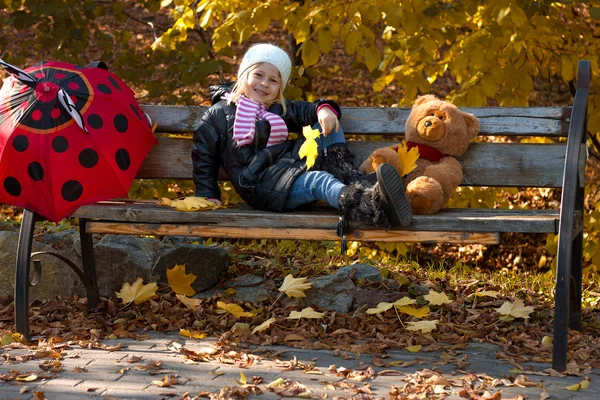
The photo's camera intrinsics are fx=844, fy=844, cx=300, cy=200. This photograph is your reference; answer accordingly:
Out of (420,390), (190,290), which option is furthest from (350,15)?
(420,390)

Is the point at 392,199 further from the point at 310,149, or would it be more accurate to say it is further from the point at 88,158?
the point at 88,158

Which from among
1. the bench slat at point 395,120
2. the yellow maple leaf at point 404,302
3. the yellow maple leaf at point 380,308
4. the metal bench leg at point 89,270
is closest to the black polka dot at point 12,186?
the metal bench leg at point 89,270

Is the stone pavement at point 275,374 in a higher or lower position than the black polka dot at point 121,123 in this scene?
lower

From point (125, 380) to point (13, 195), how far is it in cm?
110

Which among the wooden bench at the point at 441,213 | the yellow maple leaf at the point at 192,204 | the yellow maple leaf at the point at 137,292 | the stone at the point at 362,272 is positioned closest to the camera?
the wooden bench at the point at 441,213

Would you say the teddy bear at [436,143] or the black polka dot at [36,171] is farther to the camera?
the teddy bear at [436,143]

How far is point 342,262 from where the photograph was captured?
531 centimetres

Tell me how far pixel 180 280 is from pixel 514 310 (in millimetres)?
1706

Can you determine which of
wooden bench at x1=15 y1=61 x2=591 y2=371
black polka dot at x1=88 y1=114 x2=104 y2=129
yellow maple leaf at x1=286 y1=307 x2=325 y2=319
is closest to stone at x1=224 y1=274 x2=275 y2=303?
yellow maple leaf at x1=286 y1=307 x2=325 y2=319

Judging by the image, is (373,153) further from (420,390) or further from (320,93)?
(320,93)

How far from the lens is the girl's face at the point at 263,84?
420 centimetres

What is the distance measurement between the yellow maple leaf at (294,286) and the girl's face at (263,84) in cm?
91

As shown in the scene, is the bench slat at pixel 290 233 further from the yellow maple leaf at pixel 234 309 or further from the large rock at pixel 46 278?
the large rock at pixel 46 278

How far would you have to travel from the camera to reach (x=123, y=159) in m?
3.94
